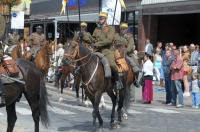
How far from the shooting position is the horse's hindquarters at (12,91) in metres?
10.9

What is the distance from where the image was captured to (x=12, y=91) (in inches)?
432

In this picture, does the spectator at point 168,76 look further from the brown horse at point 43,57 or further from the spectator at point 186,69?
the brown horse at point 43,57

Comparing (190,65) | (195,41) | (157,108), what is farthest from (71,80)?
(195,41)

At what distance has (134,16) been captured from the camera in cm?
3328

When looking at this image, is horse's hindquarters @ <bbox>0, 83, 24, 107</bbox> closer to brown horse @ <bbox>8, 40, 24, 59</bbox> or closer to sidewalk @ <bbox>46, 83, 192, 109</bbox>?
sidewalk @ <bbox>46, 83, 192, 109</bbox>

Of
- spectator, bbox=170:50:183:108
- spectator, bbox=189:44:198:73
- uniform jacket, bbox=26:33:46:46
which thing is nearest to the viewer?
spectator, bbox=170:50:183:108

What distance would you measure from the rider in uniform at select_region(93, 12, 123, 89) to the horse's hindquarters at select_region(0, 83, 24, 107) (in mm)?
2896

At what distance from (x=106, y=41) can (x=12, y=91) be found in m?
3.16

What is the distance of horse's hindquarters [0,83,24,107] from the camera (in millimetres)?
10883

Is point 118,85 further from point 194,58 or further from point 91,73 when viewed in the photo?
point 194,58

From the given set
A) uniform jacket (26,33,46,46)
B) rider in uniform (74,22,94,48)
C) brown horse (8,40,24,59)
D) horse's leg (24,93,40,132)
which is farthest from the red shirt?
horse's leg (24,93,40,132)

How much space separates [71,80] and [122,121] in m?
10.3

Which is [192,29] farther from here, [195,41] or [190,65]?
[190,65]

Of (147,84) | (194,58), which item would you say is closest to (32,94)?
(147,84)
